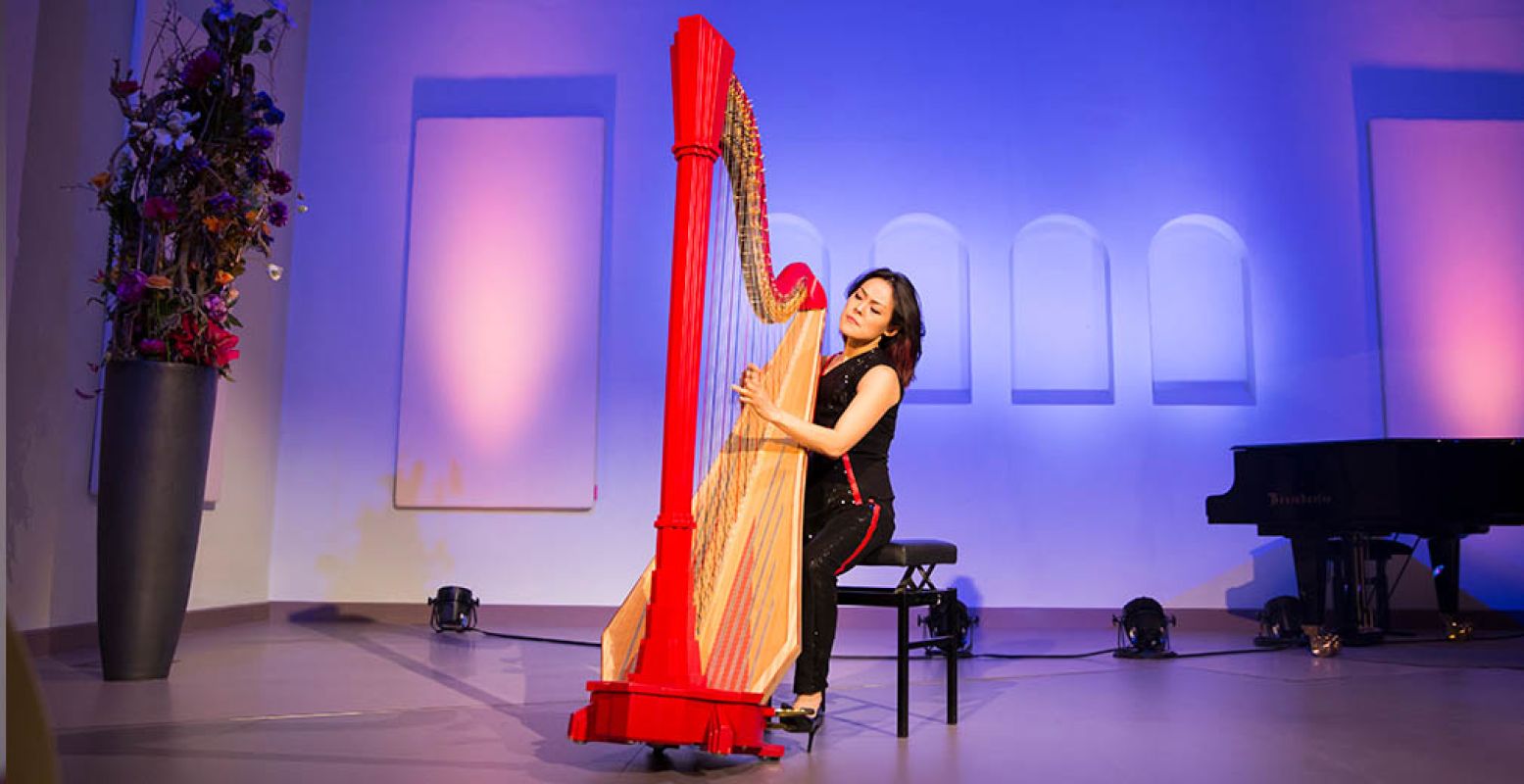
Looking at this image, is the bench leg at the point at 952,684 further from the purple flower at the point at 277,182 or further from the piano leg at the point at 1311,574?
the piano leg at the point at 1311,574

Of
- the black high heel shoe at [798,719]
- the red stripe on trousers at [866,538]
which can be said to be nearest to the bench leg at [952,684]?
the red stripe on trousers at [866,538]

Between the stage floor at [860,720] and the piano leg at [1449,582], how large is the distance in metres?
0.50

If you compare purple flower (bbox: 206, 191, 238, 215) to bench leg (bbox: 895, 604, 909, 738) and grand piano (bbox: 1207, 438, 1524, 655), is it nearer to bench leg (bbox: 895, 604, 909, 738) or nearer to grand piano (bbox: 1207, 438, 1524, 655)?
bench leg (bbox: 895, 604, 909, 738)

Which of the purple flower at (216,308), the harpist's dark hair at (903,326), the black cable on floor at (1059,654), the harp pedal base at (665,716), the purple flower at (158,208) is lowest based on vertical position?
the black cable on floor at (1059,654)

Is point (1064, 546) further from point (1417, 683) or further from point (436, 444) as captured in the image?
point (436, 444)

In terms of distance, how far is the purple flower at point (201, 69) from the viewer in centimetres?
358

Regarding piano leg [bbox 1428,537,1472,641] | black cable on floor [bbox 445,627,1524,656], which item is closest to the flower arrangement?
black cable on floor [bbox 445,627,1524,656]

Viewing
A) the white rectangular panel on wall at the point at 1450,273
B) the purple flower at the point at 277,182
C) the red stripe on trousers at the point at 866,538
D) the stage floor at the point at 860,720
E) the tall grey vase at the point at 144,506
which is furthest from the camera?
the white rectangular panel on wall at the point at 1450,273

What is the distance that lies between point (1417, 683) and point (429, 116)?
17.7ft

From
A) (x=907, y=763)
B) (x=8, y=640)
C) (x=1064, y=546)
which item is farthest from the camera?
(x=1064, y=546)

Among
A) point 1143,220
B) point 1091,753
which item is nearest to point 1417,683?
point 1091,753

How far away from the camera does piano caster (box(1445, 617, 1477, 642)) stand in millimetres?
5324

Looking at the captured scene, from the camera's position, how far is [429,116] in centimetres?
649

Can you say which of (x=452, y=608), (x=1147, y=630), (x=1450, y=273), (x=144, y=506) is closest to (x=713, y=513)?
(x=144, y=506)
